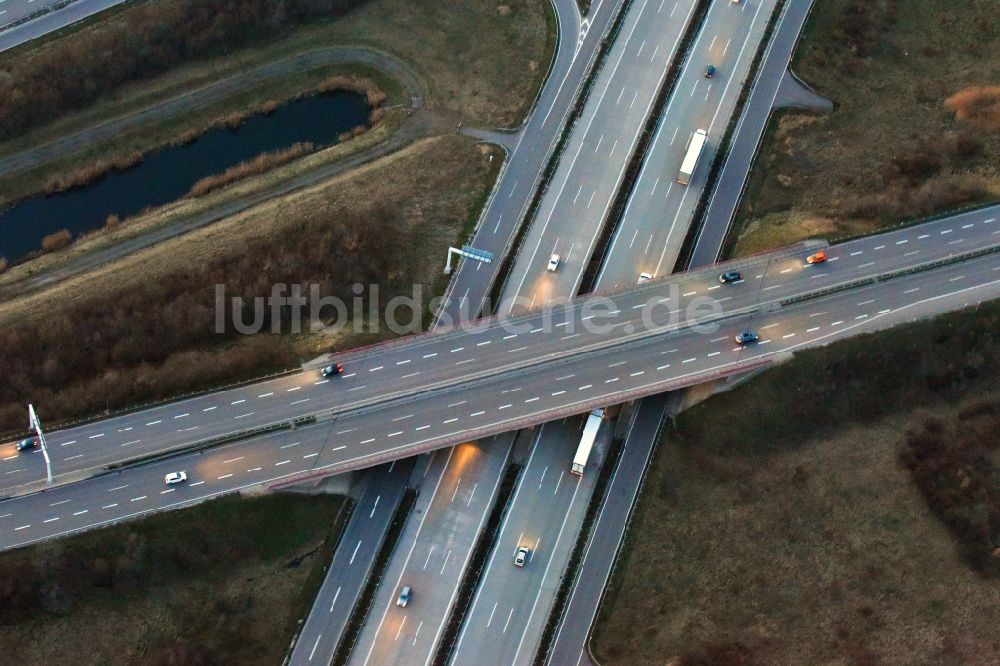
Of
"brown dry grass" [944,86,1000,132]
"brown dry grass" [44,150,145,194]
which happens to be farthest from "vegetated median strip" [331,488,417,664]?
"brown dry grass" [944,86,1000,132]

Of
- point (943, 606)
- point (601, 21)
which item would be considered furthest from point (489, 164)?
point (943, 606)

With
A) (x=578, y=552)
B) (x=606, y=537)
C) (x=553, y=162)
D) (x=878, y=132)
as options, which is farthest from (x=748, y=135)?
(x=578, y=552)

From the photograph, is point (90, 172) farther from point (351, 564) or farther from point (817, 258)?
point (817, 258)

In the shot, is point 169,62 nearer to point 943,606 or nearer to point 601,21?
point 601,21

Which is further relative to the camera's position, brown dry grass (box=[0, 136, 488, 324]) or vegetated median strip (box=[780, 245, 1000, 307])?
brown dry grass (box=[0, 136, 488, 324])

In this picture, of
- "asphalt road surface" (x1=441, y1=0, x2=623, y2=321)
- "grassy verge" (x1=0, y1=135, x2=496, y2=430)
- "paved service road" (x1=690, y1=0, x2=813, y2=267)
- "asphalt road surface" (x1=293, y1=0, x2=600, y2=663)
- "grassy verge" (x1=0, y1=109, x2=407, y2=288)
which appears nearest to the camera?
"asphalt road surface" (x1=293, y1=0, x2=600, y2=663)

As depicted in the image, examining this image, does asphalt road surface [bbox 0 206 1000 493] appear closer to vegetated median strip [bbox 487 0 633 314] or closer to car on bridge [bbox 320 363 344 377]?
car on bridge [bbox 320 363 344 377]
